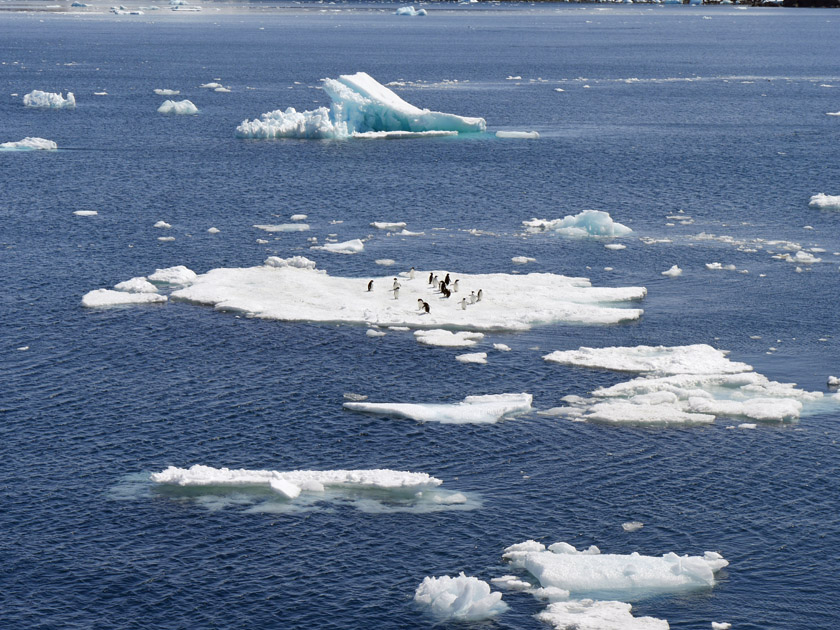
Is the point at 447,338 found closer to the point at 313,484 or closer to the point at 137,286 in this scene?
the point at 313,484

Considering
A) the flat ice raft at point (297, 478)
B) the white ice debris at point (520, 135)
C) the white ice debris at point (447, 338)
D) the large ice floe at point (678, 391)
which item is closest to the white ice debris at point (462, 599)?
the flat ice raft at point (297, 478)

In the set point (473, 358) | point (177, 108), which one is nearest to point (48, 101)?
point (177, 108)

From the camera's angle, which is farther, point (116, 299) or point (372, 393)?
point (116, 299)

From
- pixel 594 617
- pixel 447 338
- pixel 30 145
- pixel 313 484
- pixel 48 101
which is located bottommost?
pixel 594 617

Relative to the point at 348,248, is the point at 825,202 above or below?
above

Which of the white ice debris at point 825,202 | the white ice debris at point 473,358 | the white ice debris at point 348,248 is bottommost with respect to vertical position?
the white ice debris at point 473,358

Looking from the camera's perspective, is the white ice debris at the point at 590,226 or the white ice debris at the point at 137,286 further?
the white ice debris at the point at 590,226

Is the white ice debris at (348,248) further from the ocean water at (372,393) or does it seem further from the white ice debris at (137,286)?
the white ice debris at (137,286)

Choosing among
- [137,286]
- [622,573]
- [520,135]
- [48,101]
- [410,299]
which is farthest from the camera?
[48,101]
